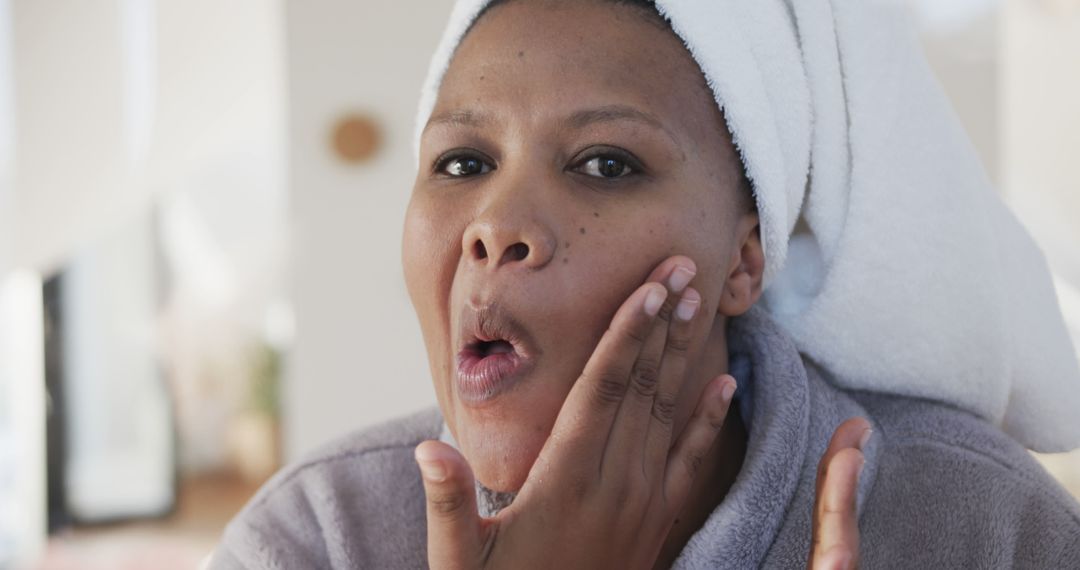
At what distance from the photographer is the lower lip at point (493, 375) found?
786 millimetres

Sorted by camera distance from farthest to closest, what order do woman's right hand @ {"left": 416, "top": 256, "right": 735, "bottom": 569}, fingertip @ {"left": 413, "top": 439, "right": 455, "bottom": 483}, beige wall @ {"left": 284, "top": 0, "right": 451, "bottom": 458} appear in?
beige wall @ {"left": 284, "top": 0, "right": 451, "bottom": 458}
woman's right hand @ {"left": 416, "top": 256, "right": 735, "bottom": 569}
fingertip @ {"left": 413, "top": 439, "right": 455, "bottom": 483}

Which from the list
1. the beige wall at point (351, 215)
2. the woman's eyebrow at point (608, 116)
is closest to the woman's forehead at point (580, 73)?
the woman's eyebrow at point (608, 116)

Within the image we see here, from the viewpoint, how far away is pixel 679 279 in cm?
78

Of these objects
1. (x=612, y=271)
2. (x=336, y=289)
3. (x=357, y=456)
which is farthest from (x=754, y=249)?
(x=336, y=289)

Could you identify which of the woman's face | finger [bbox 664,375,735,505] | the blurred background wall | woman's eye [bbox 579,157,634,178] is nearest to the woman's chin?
the woman's face

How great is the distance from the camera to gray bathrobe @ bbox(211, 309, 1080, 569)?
845mm

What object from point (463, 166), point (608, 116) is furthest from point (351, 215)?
point (608, 116)

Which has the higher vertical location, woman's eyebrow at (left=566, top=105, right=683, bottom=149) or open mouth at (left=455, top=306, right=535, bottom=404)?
woman's eyebrow at (left=566, top=105, right=683, bottom=149)

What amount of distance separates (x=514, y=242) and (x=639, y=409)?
6.5 inches

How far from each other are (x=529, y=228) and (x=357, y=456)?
0.39 metres

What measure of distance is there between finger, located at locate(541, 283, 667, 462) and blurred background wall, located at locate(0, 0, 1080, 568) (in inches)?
69.9

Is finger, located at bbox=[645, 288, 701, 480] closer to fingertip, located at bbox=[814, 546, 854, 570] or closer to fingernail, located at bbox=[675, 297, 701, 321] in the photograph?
fingernail, located at bbox=[675, 297, 701, 321]

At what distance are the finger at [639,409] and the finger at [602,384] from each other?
13 mm

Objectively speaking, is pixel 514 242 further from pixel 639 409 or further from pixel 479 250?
pixel 639 409
